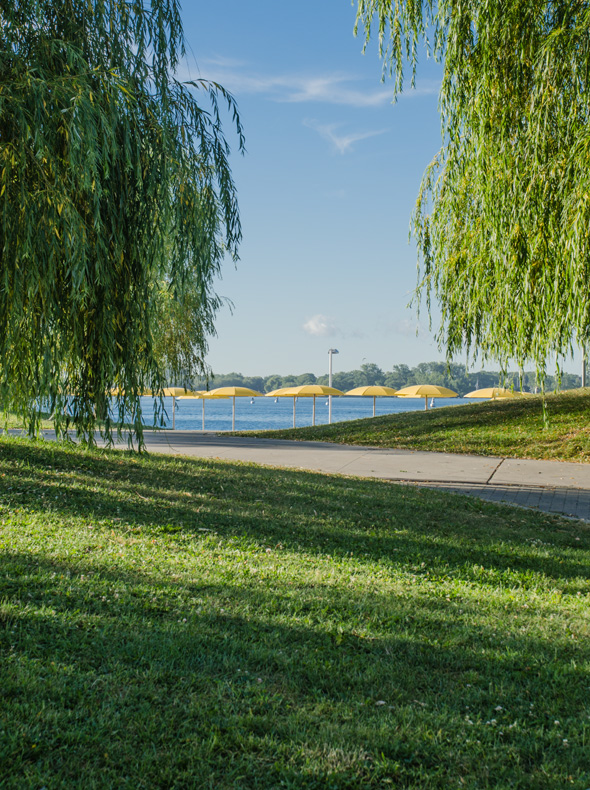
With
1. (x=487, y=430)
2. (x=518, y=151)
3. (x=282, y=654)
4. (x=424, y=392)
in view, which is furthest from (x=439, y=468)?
(x=424, y=392)

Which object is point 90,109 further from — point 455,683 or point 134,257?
point 455,683

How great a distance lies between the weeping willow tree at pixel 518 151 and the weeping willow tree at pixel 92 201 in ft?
9.48

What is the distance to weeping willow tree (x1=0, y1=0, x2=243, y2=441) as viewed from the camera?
4.22 meters

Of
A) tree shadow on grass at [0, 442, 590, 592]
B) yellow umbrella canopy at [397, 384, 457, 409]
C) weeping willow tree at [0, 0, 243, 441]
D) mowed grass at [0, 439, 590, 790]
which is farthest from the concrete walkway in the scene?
yellow umbrella canopy at [397, 384, 457, 409]

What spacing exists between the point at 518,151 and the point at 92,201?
4.48 meters

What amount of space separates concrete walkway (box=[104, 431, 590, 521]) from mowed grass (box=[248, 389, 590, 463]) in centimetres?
124

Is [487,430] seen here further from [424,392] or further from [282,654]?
[282,654]

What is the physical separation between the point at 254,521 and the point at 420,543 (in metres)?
1.98

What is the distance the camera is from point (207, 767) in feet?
8.80

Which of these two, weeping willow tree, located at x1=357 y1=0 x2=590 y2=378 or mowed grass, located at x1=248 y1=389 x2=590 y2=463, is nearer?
weeping willow tree, located at x1=357 y1=0 x2=590 y2=378

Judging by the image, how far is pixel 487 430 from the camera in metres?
20.1

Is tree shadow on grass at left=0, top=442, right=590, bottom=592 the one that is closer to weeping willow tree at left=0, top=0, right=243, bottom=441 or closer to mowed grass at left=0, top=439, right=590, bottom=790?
mowed grass at left=0, top=439, right=590, bottom=790

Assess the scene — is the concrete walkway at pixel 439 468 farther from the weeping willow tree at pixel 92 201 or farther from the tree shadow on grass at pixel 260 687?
the weeping willow tree at pixel 92 201

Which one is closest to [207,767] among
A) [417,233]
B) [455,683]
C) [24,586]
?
[455,683]
